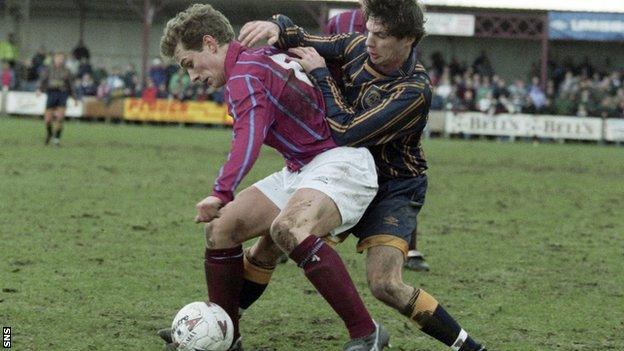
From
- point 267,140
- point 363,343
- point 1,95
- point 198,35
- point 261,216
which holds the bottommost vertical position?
point 1,95

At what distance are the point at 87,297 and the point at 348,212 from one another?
2.26 metres

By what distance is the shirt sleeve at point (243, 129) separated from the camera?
532cm

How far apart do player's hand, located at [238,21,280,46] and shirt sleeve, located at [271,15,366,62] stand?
0.09 metres

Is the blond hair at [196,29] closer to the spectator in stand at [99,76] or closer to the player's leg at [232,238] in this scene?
the player's leg at [232,238]

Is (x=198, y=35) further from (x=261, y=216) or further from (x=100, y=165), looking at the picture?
(x=100, y=165)

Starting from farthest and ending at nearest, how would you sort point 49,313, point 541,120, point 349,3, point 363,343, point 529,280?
point 349,3 → point 541,120 → point 529,280 → point 49,313 → point 363,343

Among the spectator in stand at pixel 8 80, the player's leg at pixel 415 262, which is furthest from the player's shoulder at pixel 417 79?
the spectator in stand at pixel 8 80

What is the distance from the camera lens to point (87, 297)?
716 cm

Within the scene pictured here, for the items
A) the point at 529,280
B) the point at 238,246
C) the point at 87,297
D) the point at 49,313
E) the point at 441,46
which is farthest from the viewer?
the point at 441,46

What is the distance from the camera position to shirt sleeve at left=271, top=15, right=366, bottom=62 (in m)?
6.23

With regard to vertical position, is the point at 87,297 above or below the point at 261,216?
below

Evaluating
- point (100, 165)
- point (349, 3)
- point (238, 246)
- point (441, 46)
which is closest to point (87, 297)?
point (238, 246)

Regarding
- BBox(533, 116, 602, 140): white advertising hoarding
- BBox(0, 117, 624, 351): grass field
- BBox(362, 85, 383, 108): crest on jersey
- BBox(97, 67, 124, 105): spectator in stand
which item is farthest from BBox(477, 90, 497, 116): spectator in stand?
BBox(362, 85, 383, 108): crest on jersey

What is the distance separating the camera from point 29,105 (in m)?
34.0
